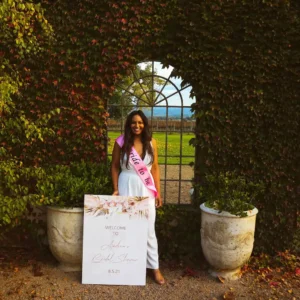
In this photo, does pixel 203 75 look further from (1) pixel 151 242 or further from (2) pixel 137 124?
(1) pixel 151 242

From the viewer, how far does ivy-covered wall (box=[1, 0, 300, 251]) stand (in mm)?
4020

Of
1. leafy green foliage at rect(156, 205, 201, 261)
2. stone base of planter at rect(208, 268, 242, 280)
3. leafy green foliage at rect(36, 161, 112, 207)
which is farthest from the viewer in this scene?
leafy green foliage at rect(156, 205, 201, 261)

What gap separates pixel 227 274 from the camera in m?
3.83

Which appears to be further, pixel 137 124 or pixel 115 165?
pixel 115 165

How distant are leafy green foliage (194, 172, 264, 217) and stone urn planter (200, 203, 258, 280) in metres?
0.07

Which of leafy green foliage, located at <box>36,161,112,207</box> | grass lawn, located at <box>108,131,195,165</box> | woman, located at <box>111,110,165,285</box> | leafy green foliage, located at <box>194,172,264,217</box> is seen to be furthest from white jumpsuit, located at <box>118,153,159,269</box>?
grass lawn, located at <box>108,131,195,165</box>

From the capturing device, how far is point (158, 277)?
3.71 meters

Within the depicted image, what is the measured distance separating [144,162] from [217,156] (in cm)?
107

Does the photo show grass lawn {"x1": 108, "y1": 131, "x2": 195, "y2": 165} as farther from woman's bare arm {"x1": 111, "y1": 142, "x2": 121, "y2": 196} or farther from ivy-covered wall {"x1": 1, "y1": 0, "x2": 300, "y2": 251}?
woman's bare arm {"x1": 111, "y1": 142, "x2": 121, "y2": 196}

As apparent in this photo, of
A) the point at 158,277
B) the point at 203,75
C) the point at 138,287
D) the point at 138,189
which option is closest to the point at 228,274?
the point at 158,277

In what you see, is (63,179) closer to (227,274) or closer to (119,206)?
(119,206)

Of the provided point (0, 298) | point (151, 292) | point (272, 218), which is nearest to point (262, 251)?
point (272, 218)

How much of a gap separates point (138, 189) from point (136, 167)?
231 millimetres

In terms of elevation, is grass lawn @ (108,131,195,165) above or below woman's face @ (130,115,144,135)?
below
